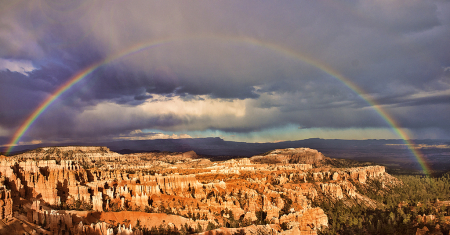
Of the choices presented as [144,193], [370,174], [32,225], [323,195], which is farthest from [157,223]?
[370,174]

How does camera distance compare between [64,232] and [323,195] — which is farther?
[323,195]

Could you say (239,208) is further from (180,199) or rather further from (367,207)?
(367,207)

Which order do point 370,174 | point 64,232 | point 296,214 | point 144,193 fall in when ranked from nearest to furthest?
point 64,232 < point 296,214 < point 144,193 < point 370,174

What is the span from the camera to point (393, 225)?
6319cm

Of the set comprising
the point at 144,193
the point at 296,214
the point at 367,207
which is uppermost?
the point at 144,193

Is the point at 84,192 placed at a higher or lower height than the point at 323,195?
higher

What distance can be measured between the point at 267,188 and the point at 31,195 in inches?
2371

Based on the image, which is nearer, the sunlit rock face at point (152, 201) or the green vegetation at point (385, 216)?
the sunlit rock face at point (152, 201)

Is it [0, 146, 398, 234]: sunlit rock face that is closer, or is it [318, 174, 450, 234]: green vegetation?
[0, 146, 398, 234]: sunlit rock face

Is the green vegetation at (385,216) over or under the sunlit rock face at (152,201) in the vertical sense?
under

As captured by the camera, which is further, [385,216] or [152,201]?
[385,216]

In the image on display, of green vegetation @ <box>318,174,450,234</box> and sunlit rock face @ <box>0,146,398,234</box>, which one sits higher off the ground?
sunlit rock face @ <box>0,146,398,234</box>

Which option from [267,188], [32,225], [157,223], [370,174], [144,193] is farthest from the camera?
[370,174]

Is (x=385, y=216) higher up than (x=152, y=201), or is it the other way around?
(x=152, y=201)
